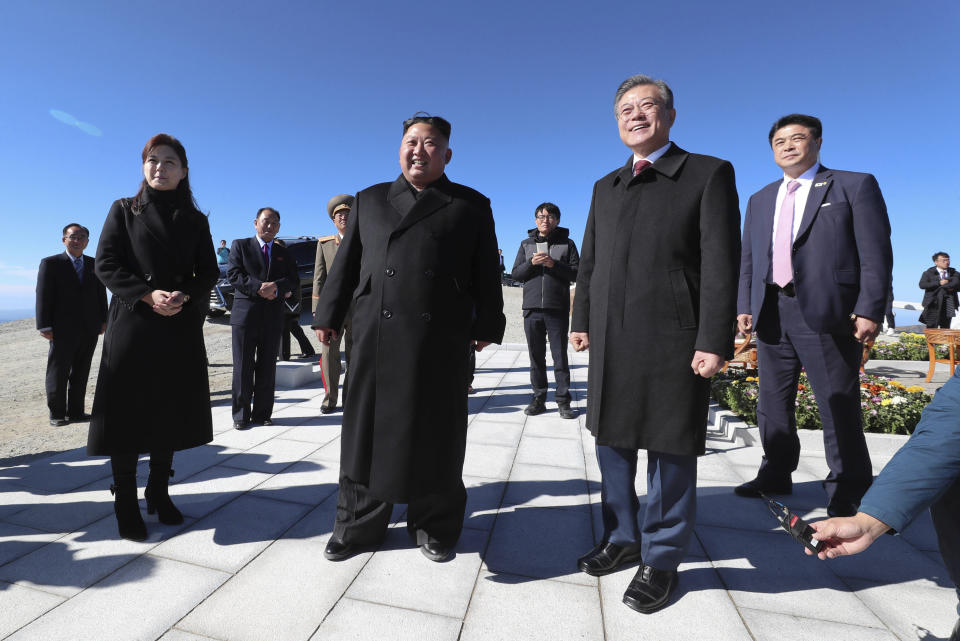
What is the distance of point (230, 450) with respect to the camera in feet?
11.9

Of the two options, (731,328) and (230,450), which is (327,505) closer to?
(230,450)

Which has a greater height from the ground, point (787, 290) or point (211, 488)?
point (787, 290)

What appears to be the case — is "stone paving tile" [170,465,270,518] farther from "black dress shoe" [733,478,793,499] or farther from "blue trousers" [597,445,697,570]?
"black dress shoe" [733,478,793,499]

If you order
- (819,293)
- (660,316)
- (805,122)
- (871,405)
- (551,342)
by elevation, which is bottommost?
(871,405)

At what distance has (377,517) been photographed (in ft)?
7.08

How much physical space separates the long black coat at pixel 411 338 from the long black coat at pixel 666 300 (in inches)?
26.4

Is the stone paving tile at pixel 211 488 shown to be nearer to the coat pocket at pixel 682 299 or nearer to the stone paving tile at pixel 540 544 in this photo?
the stone paving tile at pixel 540 544

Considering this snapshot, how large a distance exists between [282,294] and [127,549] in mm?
2876

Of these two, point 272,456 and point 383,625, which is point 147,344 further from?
point 383,625

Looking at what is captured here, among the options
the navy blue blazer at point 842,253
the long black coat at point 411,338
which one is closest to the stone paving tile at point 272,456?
the long black coat at point 411,338

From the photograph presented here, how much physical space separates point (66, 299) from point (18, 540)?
12.8 ft

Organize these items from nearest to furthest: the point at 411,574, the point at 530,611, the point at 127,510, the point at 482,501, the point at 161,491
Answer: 1. the point at 530,611
2. the point at 411,574
3. the point at 127,510
4. the point at 161,491
5. the point at 482,501

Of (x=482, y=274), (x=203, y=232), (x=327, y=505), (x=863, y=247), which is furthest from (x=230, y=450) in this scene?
(x=863, y=247)

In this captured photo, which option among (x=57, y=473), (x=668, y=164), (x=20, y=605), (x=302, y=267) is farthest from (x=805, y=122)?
(x=302, y=267)
